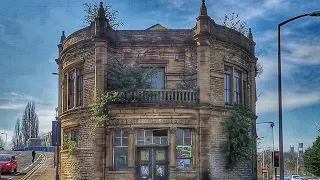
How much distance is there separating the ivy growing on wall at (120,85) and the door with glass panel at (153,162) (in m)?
3.02

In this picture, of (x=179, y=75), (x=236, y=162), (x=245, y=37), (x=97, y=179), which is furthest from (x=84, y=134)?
(x=245, y=37)

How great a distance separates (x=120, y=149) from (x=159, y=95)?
3905 millimetres

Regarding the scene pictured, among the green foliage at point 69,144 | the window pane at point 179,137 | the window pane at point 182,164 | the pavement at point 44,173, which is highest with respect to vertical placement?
the window pane at point 179,137

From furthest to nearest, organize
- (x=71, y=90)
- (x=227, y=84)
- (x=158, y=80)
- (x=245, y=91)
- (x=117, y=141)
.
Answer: (x=245, y=91) < (x=71, y=90) < (x=227, y=84) < (x=158, y=80) < (x=117, y=141)

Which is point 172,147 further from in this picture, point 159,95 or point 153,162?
point 159,95

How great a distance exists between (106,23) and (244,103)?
1088 cm

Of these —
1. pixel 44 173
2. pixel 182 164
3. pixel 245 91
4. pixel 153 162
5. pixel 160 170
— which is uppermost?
pixel 245 91

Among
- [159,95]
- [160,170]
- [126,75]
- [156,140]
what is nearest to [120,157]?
[156,140]

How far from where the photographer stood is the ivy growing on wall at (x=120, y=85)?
92.7ft

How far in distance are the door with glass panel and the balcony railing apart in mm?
2874

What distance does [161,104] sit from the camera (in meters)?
28.1

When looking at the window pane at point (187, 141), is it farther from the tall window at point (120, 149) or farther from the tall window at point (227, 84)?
the tall window at point (227, 84)

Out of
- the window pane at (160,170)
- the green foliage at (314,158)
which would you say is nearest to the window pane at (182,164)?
the window pane at (160,170)

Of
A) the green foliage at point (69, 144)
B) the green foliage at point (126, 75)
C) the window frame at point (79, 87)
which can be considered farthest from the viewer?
the window frame at point (79, 87)
